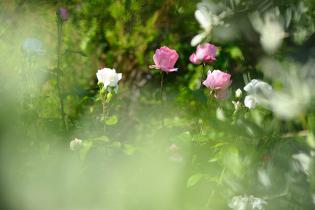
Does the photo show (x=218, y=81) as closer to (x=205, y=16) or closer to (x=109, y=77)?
(x=109, y=77)

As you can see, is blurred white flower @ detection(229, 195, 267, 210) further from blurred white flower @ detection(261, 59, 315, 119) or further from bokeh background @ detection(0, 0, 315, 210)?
blurred white flower @ detection(261, 59, 315, 119)

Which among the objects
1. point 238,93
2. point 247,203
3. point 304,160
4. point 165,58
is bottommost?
point 247,203

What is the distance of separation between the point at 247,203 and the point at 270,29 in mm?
375

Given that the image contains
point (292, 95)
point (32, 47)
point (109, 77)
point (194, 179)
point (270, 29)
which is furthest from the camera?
point (32, 47)

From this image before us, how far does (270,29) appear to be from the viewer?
1.18 meters

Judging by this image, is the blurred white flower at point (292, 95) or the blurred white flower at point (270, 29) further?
the blurred white flower at point (270, 29)

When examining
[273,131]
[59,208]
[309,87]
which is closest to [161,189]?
[59,208]

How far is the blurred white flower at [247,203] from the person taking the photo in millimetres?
1166

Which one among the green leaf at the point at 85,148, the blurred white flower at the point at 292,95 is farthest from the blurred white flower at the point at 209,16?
the green leaf at the point at 85,148

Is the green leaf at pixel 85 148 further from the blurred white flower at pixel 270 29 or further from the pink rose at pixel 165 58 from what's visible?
the blurred white flower at pixel 270 29

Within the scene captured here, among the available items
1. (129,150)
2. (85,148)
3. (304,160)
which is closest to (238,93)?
(129,150)

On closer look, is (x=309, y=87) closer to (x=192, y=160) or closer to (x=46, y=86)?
(x=192, y=160)

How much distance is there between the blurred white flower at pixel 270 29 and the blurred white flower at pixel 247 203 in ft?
1.02

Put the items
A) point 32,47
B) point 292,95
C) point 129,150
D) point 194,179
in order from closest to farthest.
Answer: point 292,95 → point 194,179 → point 129,150 → point 32,47
